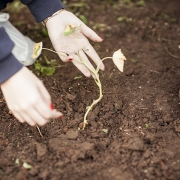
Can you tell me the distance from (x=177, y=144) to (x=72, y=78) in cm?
83

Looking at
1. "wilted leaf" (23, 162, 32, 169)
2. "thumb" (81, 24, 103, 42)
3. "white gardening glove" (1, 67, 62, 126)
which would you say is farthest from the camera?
"thumb" (81, 24, 103, 42)

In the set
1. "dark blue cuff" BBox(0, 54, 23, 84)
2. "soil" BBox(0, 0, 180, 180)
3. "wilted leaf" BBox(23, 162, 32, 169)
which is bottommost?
"soil" BBox(0, 0, 180, 180)

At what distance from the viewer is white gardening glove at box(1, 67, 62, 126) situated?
4.21 ft

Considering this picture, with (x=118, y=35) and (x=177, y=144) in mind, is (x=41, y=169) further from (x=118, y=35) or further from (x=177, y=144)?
(x=118, y=35)

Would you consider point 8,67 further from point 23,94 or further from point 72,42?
point 72,42

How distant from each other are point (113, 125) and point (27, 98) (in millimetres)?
596

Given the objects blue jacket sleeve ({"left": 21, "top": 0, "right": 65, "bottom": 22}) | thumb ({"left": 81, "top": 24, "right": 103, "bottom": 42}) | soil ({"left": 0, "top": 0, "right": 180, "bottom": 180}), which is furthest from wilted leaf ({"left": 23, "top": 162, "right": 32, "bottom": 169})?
blue jacket sleeve ({"left": 21, "top": 0, "right": 65, "bottom": 22})

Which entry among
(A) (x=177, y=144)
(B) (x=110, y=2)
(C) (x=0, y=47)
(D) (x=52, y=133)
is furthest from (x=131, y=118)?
(B) (x=110, y=2)

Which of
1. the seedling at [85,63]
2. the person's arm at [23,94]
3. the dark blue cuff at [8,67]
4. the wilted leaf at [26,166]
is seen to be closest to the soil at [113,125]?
the wilted leaf at [26,166]

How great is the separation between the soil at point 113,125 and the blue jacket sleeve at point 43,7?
1.39 feet

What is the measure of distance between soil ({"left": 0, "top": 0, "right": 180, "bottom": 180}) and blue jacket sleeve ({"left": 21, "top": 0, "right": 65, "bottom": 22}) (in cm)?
42

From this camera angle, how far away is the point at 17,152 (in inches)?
61.0

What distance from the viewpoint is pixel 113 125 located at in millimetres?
1693

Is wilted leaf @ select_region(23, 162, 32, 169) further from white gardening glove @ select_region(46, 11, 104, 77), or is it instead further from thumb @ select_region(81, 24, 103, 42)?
thumb @ select_region(81, 24, 103, 42)
